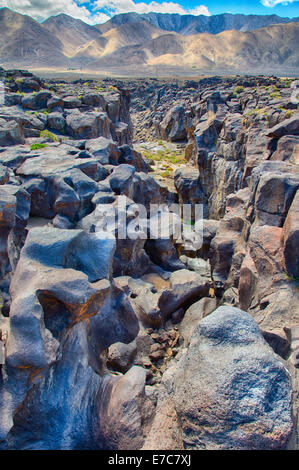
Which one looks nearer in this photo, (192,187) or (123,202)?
(123,202)

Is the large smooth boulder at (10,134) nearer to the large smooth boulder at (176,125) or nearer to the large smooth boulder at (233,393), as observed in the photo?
the large smooth boulder at (233,393)

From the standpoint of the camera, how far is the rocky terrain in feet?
16.3

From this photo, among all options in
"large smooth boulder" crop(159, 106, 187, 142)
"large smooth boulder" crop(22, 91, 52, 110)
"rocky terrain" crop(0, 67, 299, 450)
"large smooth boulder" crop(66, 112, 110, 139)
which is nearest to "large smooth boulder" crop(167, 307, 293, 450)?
"rocky terrain" crop(0, 67, 299, 450)

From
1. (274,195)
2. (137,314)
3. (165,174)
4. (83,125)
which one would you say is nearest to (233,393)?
(137,314)

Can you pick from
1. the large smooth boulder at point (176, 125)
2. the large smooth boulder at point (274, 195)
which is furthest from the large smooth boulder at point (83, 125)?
the large smooth boulder at point (176, 125)

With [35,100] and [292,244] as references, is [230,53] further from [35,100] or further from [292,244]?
[292,244]

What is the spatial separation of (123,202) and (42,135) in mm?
12296

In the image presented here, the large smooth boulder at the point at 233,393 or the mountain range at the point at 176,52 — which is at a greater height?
the mountain range at the point at 176,52

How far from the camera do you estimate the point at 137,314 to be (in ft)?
37.9

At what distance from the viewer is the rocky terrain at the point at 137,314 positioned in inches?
196

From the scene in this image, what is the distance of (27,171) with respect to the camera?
14.1m

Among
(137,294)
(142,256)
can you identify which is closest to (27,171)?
(142,256)

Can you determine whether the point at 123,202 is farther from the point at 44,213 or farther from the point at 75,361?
the point at 75,361

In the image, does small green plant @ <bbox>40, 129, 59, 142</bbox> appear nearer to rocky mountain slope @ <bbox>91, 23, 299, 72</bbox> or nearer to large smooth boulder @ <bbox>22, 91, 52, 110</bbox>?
large smooth boulder @ <bbox>22, 91, 52, 110</bbox>
